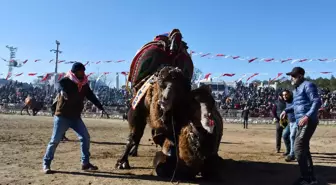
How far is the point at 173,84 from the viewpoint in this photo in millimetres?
6125

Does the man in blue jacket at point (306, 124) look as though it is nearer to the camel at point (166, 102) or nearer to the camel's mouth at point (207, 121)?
the camel's mouth at point (207, 121)

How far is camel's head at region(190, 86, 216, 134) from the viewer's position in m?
5.46

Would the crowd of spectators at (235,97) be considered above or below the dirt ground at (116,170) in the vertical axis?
above

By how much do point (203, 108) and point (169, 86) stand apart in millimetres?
765

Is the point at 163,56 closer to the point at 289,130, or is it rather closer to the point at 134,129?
the point at 134,129

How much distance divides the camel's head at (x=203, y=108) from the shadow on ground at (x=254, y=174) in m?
1.19

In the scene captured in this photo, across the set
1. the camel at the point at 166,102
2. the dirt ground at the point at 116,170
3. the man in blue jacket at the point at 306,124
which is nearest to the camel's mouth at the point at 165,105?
the camel at the point at 166,102

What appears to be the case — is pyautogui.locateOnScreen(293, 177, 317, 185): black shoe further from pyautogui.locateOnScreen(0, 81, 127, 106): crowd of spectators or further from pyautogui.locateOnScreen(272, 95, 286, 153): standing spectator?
pyautogui.locateOnScreen(0, 81, 127, 106): crowd of spectators

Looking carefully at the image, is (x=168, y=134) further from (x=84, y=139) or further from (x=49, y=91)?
(x=49, y=91)

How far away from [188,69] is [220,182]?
9.77 ft

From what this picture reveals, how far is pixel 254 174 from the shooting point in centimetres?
732

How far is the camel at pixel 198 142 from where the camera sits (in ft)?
17.9

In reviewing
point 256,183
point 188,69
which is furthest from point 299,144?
point 188,69

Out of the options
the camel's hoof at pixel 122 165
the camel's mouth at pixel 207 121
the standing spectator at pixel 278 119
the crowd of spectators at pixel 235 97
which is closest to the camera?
the camel's mouth at pixel 207 121
